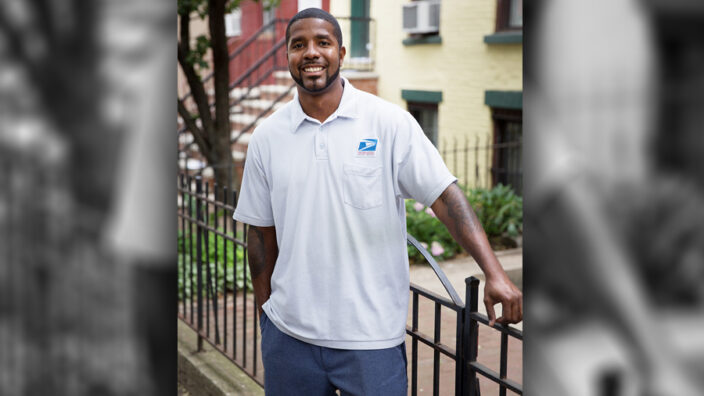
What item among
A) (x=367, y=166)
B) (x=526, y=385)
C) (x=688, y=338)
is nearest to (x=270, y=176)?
(x=367, y=166)

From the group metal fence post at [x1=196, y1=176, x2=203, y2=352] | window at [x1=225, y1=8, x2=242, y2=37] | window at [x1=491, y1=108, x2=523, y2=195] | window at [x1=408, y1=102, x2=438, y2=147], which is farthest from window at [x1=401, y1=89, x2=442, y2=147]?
metal fence post at [x1=196, y1=176, x2=203, y2=352]

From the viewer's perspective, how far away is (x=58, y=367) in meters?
0.64

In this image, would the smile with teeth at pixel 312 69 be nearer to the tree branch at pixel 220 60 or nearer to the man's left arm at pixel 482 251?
the man's left arm at pixel 482 251

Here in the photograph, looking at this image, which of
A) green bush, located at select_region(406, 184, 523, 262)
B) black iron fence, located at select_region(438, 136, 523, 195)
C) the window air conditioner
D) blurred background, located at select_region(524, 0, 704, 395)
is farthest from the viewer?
the window air conditioner

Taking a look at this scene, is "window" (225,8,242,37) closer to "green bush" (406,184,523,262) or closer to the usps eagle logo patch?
"green bush" (406,184,523,262)

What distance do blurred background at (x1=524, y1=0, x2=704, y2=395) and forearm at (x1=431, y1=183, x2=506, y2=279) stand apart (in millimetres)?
1063

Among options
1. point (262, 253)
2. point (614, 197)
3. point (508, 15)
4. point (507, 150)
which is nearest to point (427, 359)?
point (262, 253)

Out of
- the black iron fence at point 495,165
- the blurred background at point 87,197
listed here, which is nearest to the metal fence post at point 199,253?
the blurred background at point 87,197

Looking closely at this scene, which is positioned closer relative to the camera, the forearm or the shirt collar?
the forearm

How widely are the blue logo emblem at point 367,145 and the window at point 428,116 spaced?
9118 millimetres

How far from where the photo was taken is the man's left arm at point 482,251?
191 cm

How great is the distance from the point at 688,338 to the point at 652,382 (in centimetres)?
7

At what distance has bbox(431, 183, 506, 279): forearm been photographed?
1.96m

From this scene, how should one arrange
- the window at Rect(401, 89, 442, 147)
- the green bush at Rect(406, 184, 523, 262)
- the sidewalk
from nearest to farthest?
the sidewalk
the green bush at Rect(406, 184, 523, 262)
the window at Rect(401, 89, 442, 147)
